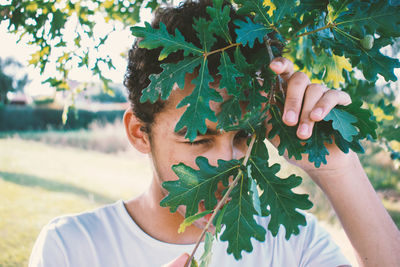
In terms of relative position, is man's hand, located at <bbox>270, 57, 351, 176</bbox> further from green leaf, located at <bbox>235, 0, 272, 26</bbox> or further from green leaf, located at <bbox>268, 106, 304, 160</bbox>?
green leaf, located at <bbox>235, 0, 272, 26</bbox>

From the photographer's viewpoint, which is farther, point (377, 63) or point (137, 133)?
point (137, 133)

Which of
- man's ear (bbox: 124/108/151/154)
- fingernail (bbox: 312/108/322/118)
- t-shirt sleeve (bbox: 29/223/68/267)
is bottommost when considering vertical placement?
t-shirt sleeve (bbox: 29/223/68/267)

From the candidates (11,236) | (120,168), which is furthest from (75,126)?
(11,236)

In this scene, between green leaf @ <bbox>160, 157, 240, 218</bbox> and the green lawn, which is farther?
the green lawn

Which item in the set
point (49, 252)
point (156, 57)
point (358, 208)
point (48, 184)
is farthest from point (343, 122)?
point (48, 184)

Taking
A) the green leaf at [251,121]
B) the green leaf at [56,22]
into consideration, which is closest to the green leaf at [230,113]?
the green leaf at [251,121]

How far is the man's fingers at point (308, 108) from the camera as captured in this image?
1.29m

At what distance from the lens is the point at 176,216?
2324 mm

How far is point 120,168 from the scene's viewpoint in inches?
603

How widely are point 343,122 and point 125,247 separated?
1.54 meters

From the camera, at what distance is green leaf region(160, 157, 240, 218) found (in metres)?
1.16

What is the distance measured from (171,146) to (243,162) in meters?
0.78

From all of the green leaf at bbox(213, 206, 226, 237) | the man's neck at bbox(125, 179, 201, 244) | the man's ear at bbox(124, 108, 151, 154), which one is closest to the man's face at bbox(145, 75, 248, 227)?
the man's ear at bbox(124, 108, 151, 154)

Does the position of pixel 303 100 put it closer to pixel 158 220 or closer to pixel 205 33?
pixel 205 33
